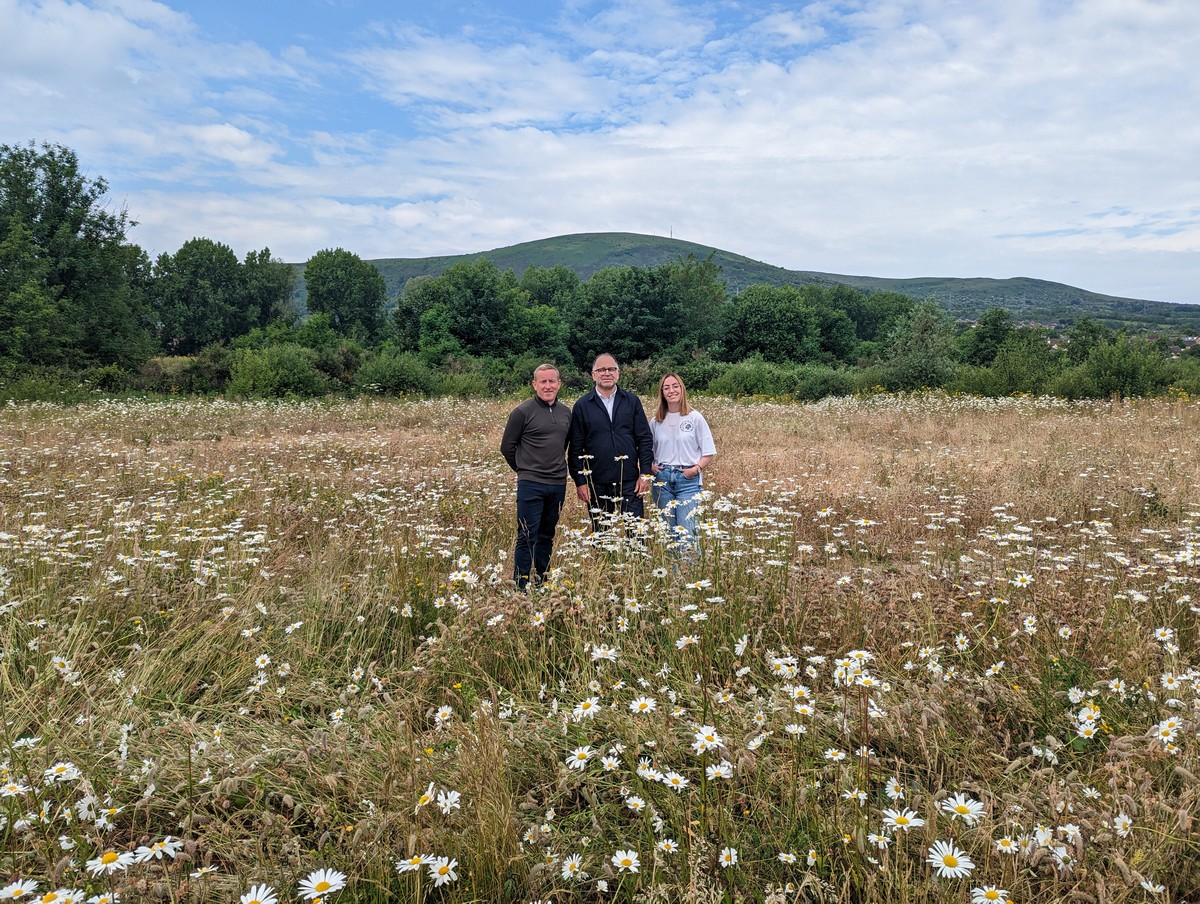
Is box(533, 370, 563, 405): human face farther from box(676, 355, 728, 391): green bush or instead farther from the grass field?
box(676, 355, 728, 391): green bush

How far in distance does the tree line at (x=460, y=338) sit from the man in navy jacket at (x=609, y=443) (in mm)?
19922

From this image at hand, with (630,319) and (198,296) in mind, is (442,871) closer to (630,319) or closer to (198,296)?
(630,319)

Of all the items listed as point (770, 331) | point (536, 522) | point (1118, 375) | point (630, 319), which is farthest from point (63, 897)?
point (770, 331)

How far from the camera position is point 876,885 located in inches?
78.7

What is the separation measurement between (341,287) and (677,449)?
9031cm

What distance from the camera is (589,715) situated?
2646mm

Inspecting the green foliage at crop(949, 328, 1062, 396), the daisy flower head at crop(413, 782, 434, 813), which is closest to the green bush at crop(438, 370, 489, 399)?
the green foliage at crop(949, 328, 1062, 396)

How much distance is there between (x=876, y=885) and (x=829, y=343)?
263 ft

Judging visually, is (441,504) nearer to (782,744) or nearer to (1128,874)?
(782,744)

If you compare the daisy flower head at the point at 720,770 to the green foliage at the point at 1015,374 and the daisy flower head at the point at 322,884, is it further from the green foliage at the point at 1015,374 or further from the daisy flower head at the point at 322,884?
the green foliage at the point at 1015,374

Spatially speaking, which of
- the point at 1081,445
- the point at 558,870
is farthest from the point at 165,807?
the point at 1081,445

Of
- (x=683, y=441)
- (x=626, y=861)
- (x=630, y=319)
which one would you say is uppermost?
(x=630, y=319)

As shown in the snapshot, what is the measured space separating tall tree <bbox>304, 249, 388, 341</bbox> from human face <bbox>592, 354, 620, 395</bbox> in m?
86.3

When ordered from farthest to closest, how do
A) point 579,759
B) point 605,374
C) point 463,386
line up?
point 463,386 < point 605,374 < point 579,759
